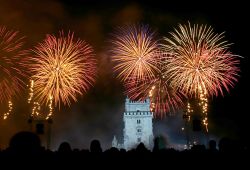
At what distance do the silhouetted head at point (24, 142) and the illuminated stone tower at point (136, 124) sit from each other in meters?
89.2

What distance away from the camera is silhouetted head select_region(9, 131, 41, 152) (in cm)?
725

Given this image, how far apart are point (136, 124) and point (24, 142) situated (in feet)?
309

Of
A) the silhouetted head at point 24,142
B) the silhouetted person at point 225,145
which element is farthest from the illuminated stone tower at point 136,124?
the silhouetted head at point 24,142

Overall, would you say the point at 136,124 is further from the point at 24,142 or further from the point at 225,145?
the point at 24,142

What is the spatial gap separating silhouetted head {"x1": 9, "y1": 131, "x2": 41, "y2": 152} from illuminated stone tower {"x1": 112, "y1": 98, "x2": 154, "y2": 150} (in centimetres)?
8916

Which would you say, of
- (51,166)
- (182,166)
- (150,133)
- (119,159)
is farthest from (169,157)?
(150,133)

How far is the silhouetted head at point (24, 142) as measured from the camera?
7.25m

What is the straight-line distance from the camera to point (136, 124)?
10075cm

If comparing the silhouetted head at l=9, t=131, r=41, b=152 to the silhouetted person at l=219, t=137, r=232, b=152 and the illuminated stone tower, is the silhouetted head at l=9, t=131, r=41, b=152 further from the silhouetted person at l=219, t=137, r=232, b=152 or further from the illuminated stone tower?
the illuminated stone tower

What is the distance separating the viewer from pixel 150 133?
321 ft

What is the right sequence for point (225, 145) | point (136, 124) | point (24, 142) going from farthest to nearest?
point (136, 124)
point (225, 145)
point (24, 142)

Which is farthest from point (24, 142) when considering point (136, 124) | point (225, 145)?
point (136, 124)

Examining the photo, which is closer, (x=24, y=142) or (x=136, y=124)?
(x=24, y=142)

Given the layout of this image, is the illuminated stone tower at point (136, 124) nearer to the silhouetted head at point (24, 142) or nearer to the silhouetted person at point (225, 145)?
the silhouetted person at point (225, 145)
